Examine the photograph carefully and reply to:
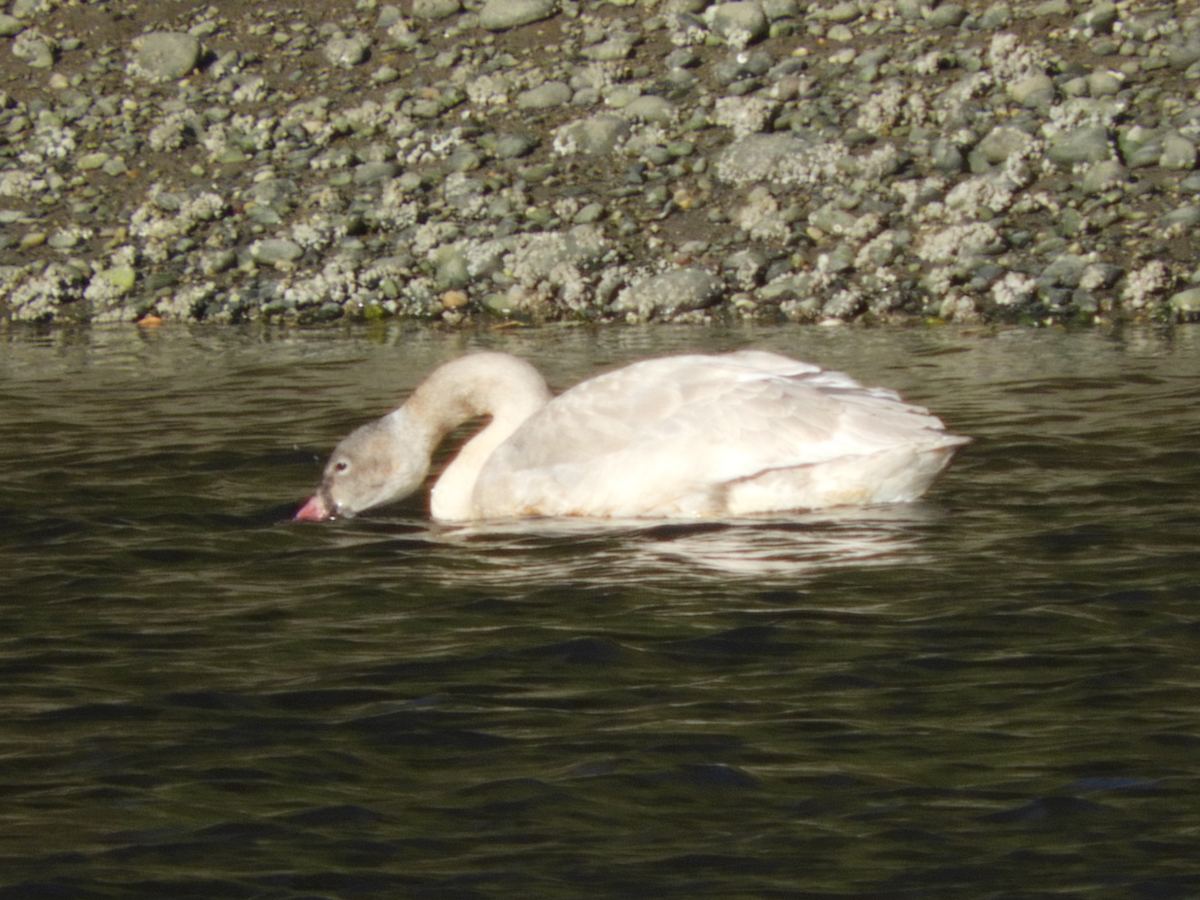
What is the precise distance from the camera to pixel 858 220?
13.8m

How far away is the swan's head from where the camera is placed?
24.3ft

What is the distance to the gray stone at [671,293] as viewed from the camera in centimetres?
1354

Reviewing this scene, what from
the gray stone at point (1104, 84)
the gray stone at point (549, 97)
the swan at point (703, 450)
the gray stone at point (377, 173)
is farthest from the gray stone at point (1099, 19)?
the swan at point (703, 450)

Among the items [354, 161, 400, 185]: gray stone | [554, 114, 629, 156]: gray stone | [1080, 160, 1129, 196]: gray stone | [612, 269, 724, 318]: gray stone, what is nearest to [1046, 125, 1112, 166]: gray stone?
[1080, 160, 1129, 196]: gray stone

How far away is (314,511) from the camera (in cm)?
736

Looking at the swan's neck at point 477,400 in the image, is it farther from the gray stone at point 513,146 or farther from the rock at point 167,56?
the rock at point 167,56

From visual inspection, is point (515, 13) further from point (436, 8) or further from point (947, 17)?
point (947, 17)

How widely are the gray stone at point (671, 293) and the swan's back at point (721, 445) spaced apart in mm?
6374

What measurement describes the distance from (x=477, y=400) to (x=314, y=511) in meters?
0.88

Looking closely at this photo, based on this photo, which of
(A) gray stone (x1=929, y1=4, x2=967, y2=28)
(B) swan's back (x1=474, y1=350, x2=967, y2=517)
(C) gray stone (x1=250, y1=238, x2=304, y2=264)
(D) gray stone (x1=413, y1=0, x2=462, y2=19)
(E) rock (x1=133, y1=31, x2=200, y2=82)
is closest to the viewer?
(B) swan's back (x1=474, y1=350, x2=967, y2=517)

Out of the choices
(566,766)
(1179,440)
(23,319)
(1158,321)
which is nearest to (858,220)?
(1158,321)

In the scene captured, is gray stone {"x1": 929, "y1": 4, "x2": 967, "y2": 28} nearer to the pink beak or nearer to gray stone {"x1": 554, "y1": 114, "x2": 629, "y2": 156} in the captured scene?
gray stone {"x1": 554, "y1": 114, "x2": 629, "y2": 156}

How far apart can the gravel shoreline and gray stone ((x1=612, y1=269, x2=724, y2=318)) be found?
24 millimetres

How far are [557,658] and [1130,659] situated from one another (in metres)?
1.59
